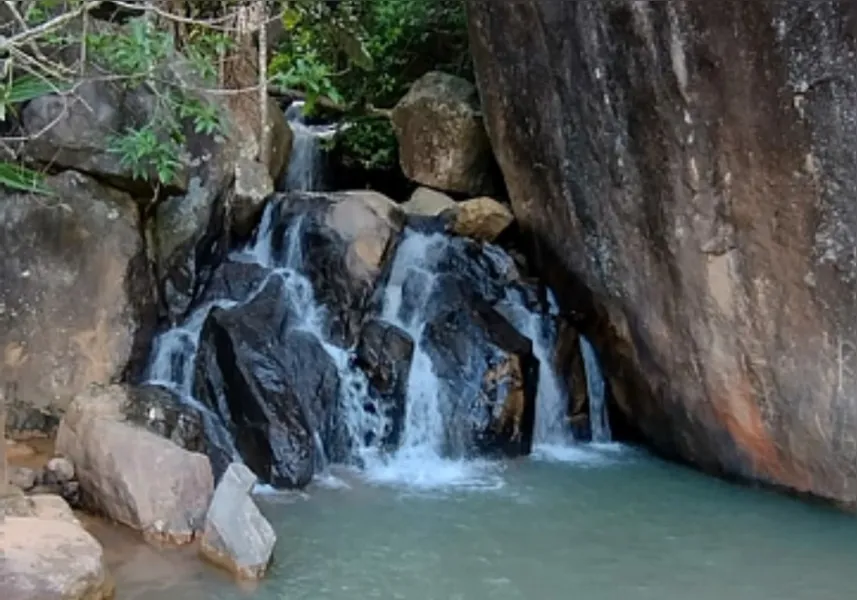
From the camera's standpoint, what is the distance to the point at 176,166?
23.6 ft

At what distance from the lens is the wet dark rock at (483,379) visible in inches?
305

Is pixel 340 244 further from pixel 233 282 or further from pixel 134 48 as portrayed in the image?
pixel 134 48

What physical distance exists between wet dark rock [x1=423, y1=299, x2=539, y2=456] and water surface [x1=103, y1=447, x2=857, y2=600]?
41 centimetres

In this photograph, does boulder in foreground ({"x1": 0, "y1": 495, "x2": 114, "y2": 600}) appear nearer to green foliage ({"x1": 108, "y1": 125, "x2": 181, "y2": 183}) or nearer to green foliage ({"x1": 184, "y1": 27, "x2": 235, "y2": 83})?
green foliage ({"x1": 108, "y1": 125, "x2": 181, "y2": 183})

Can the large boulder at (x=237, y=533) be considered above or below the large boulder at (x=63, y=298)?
below

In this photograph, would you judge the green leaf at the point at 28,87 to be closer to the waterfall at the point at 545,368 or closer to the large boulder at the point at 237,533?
the large boulder at the point at 237,533

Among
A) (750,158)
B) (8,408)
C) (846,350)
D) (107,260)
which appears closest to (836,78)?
(750,158)

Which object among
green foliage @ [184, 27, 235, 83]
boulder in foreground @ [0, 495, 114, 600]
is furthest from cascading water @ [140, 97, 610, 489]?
boulder in foreground @ [0, 495, 114, 600]

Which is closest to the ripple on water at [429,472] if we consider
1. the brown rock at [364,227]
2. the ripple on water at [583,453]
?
the ripple on water at [583,453]

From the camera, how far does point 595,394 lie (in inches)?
337

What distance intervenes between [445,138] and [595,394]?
3.06m

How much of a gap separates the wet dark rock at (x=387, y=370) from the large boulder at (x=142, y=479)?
6.86ft

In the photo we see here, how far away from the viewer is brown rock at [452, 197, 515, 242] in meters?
9.07

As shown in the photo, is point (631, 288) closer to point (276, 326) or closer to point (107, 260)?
point (276, 326)
